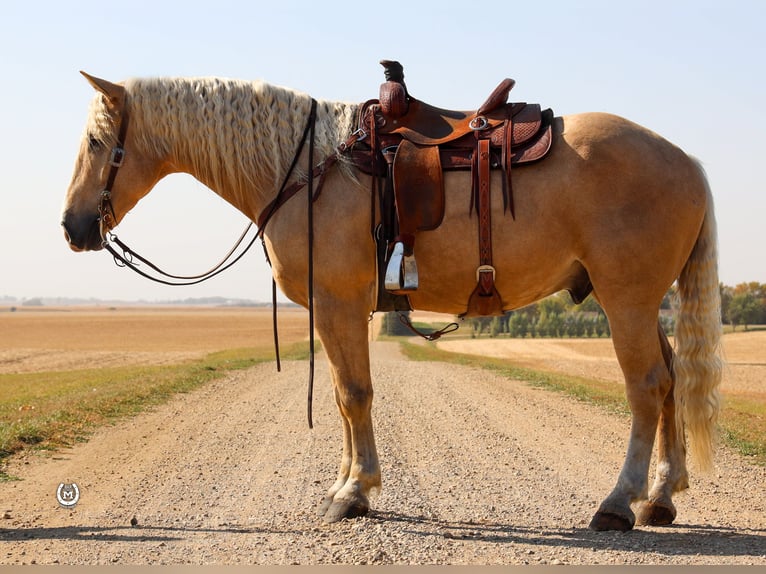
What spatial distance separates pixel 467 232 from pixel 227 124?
6.59ft

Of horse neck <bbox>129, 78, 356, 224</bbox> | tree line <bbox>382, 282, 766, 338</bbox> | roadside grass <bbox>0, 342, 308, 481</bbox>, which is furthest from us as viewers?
tree line <bbox>382, 282, 766, 338</bbox>

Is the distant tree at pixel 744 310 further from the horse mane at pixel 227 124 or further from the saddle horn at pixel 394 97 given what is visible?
the horse mane at pixel 227 124

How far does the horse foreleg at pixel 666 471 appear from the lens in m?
5.90

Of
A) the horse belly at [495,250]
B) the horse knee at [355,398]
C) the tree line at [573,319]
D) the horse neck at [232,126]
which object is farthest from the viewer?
the tree line at [573,319]

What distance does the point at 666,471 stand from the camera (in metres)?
6.09

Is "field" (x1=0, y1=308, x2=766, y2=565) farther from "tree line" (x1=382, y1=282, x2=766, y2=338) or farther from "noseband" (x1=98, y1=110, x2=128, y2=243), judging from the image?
"tree line" (x1=382, y1=282, x2=766, y2=338)

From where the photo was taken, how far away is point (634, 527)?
581cm

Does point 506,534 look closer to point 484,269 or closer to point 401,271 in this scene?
point 484,269

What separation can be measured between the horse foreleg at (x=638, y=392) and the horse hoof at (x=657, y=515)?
11.9 inches

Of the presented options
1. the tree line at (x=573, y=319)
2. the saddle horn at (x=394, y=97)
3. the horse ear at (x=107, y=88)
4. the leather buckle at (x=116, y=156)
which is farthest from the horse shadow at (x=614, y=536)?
the tree line at (x=573, y=319)

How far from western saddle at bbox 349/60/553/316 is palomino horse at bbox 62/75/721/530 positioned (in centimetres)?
9

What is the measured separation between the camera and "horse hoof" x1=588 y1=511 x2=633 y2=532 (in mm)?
5555

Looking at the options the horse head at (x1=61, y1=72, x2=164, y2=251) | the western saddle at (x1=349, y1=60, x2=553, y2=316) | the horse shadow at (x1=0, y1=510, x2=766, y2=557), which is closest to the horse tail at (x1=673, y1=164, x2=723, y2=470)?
the horse shadow at (x1=0, y1=510, x2=766, y2=557)

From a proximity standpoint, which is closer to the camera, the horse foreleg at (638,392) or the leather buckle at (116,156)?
the horse foreleg at (638,392)
